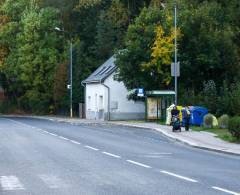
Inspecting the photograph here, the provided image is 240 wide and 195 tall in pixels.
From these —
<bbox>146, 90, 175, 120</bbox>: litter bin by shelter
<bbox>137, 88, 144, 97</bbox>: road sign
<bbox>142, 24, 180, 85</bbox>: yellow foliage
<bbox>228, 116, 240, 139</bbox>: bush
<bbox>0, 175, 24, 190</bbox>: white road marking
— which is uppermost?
<bbox>142, 24, 180, 85</bbox>: yellow foliage

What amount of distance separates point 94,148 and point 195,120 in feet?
61.3

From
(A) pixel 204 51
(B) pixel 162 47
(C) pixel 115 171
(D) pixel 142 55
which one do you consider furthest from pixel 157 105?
(C) pixel 115 171

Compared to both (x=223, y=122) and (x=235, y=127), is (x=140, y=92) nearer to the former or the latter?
(x=223, y=122)

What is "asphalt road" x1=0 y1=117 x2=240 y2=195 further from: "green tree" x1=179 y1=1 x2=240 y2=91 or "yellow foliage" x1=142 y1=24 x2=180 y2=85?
"green tree" x1=179 y1=1 x2=240 y2=91

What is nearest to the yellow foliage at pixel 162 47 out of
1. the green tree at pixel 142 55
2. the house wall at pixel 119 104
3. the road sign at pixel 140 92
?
the green tree at pixel 142 55

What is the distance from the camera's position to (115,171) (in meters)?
15.7

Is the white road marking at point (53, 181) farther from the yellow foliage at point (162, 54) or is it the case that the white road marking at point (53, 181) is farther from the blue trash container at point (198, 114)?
the yellow foliage at point (162, 54)

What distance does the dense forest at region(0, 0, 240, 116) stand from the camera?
5050cm

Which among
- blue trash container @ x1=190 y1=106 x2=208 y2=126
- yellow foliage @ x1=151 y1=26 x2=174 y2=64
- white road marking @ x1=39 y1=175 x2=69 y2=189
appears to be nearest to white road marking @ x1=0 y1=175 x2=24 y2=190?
white road marking @ x1=39 y1=175 x2=69 y2=189

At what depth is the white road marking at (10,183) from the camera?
1274 centimetres

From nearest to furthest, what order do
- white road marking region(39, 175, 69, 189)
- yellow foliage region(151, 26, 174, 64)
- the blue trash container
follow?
white road marking region(39, 175, 69, 189), the blue trash container, yellow foliage region(151, 26, 174, 64)

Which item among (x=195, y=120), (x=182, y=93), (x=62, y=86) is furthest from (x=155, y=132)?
(x=62, y=86)

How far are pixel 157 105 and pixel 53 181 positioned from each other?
37.0m

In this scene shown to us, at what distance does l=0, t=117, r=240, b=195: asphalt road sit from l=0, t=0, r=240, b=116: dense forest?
65.6 ft
